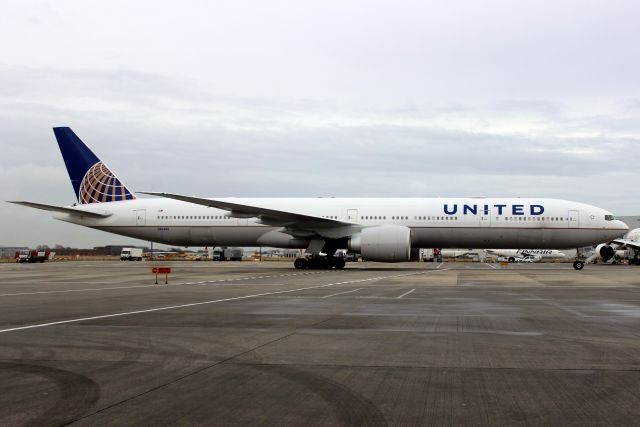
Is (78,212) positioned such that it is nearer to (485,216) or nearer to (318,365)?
(485,216)

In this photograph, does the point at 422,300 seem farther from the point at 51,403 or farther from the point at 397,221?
the point at 397,221

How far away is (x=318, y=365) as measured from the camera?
666cm

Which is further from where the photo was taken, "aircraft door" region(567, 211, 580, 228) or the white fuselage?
"aircraft door" region(567, 211, 580, 228)

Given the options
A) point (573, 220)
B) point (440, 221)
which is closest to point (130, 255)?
point (440, 221)

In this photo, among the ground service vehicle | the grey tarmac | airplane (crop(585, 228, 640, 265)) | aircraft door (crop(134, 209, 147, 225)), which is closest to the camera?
the grey tarmac

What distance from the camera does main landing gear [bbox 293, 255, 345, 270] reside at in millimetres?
35281

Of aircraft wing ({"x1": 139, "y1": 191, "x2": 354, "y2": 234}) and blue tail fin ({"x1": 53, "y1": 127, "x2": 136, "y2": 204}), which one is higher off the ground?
blue tail fin ({"x1": 53, "y1": 127, "x2": 136, "y2": 204})

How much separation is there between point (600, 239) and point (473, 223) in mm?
7239

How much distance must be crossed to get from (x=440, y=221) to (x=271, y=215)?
9.35 meters

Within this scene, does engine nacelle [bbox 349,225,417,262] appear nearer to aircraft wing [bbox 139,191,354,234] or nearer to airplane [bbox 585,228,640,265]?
aircraft wing [bbox 139,191,354,234]

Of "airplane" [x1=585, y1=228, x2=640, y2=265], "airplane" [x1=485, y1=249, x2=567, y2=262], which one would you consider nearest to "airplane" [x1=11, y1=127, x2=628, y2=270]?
"airplane" [x1=585, y1=228, x2=640, y2=265]

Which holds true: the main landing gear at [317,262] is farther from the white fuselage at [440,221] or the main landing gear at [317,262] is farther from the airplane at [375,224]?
the white fuselage at [440,221]

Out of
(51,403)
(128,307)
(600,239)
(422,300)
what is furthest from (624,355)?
(600,239)

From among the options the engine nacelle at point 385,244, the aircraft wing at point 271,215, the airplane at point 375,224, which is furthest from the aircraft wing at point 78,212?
the engine nacelle at point 385,244
